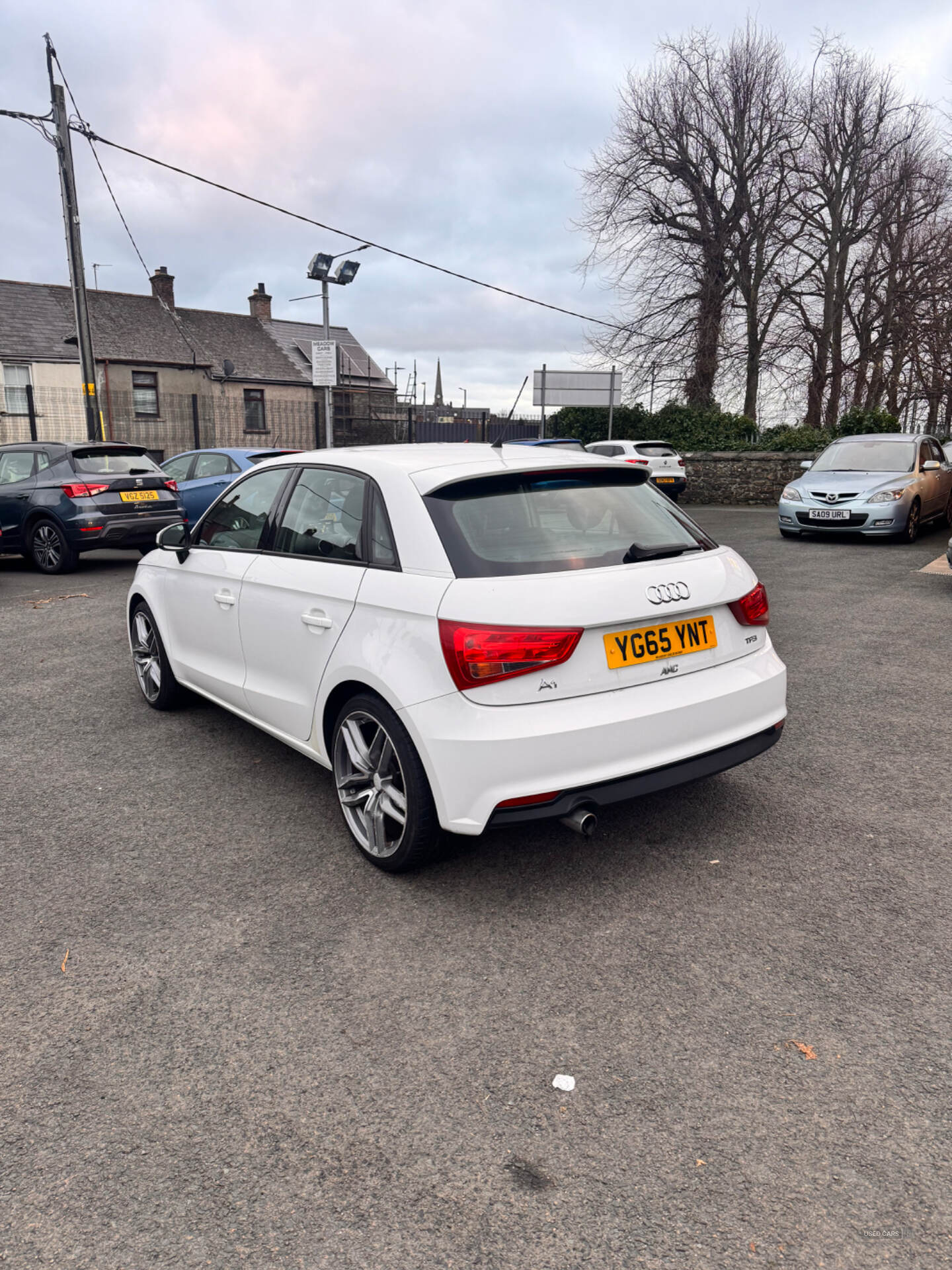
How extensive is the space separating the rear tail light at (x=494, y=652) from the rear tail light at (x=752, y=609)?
0.93 meters

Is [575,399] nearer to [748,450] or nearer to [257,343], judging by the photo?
[748,450]

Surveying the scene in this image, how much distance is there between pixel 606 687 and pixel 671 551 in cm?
69

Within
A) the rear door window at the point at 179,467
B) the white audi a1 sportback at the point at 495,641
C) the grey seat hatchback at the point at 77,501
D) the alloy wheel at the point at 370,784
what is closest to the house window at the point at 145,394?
the rear door window at the point at 179,467

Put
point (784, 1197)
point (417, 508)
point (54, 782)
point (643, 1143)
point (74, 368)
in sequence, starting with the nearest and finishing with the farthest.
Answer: point (784, 1197) < point (643, 1143) < point (417, 508) < point (54, 782) < point (74, 368)

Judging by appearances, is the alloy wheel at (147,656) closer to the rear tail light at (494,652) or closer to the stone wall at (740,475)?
the rear tail light at (494,652)

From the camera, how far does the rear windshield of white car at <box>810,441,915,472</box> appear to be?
14.0 m

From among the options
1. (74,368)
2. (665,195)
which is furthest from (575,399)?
(74,368)

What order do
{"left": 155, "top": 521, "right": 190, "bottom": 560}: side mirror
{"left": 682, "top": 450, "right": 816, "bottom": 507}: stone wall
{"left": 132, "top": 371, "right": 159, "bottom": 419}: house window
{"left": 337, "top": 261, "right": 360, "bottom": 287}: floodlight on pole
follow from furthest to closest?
1. {"left": 132, "top": 371, "right": 159, "bottom": 419}: house window
2. {"left": 682, "top": 450, "right": 816, "bottom": 507}: stone wall
3. {"left": 337, "top": 261, "right": 360, "bottom": 287}: floodlight on pole
4. {"left": 155, "top": 521, "right": 190, "bottom": 560}: side mirror

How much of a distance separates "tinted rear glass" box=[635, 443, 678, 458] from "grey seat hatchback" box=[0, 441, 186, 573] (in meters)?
14.3

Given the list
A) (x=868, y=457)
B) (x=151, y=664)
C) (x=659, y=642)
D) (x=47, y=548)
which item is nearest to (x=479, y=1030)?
(x=659, y=642)

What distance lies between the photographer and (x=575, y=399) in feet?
79.6

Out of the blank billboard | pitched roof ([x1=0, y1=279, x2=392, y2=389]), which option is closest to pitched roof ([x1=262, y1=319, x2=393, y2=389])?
pitched roof ([x1=0, y1=279, x2=392, y2=389])

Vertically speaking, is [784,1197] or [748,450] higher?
[748,450]

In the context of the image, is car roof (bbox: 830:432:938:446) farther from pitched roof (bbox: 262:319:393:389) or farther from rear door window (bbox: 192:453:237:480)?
pitched roof (bbox: 262:319:393:389)
